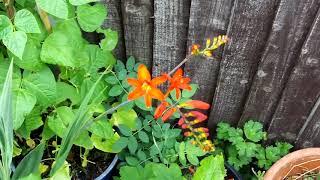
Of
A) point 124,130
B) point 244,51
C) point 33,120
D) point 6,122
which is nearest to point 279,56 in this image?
point 244,51

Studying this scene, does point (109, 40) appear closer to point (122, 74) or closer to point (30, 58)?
point (122, 74)

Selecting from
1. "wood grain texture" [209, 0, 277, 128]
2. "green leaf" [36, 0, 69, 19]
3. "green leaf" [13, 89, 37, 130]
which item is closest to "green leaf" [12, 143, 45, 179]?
"green leaf" [13, 89, 37, 130]

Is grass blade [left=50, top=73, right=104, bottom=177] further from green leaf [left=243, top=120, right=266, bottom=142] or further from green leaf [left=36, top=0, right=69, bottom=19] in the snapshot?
green leaf [left=243, top=120, right=266, bottom=142]

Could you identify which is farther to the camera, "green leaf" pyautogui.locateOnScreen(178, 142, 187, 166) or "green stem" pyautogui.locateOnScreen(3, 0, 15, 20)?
"green leaf" pyautogui.locateOnScreen(178, 142, 187, 166)

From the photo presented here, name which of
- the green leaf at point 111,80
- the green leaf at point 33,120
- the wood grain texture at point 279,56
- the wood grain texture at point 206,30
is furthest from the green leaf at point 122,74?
the wood grain texture at point 279,56

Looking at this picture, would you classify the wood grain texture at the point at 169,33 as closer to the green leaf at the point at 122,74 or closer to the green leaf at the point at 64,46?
the green leaf at the point at 122,74
